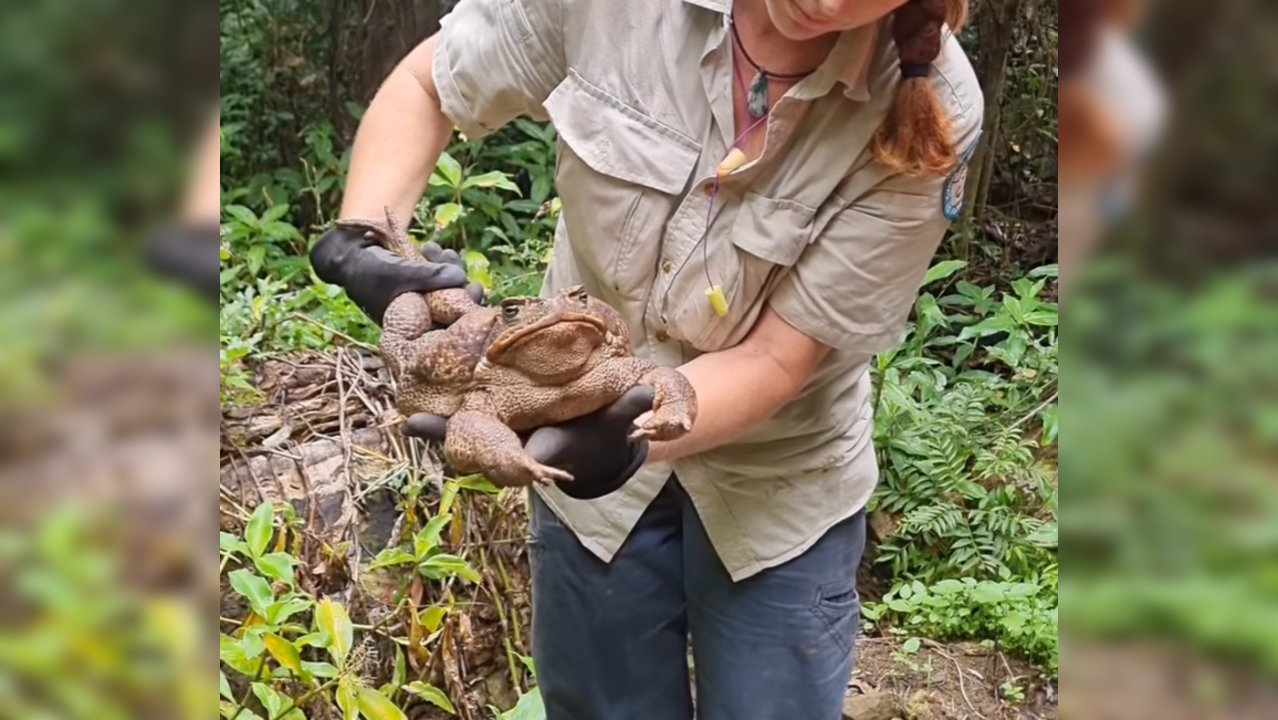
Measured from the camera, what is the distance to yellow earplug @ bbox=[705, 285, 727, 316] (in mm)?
1496

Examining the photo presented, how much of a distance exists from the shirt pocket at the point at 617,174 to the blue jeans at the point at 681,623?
390mm

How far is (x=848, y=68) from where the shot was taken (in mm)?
1365

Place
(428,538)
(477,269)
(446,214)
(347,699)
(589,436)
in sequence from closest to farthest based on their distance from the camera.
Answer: (589,436)
(347,699)
(428,538)
(477,269)
(446,214)

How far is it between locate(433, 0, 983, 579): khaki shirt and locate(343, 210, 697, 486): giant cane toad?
24cm

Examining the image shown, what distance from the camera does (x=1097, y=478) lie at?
489 millimetres

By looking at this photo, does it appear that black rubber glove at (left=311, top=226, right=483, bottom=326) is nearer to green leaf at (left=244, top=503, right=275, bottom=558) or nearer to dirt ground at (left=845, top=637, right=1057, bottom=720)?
green leaf at (left=244, top=503, right=275, bottom=558)

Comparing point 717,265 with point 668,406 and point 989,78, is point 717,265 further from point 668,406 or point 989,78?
point 989,78

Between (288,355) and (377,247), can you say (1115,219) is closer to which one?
(377,247)

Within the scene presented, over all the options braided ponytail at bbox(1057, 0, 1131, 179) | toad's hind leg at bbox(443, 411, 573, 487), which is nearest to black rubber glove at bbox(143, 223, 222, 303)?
braided ponytail at bbox(1057, 0, 1131, 179)

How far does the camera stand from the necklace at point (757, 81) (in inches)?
57.1

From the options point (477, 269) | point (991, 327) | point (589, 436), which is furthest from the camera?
point (991, 327)

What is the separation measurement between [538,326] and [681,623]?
79 centimetres

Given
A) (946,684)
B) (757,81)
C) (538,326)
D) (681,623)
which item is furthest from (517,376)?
(946,684)

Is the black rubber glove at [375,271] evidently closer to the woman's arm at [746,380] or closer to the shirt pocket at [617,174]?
the shirt pocket at [617,174]
